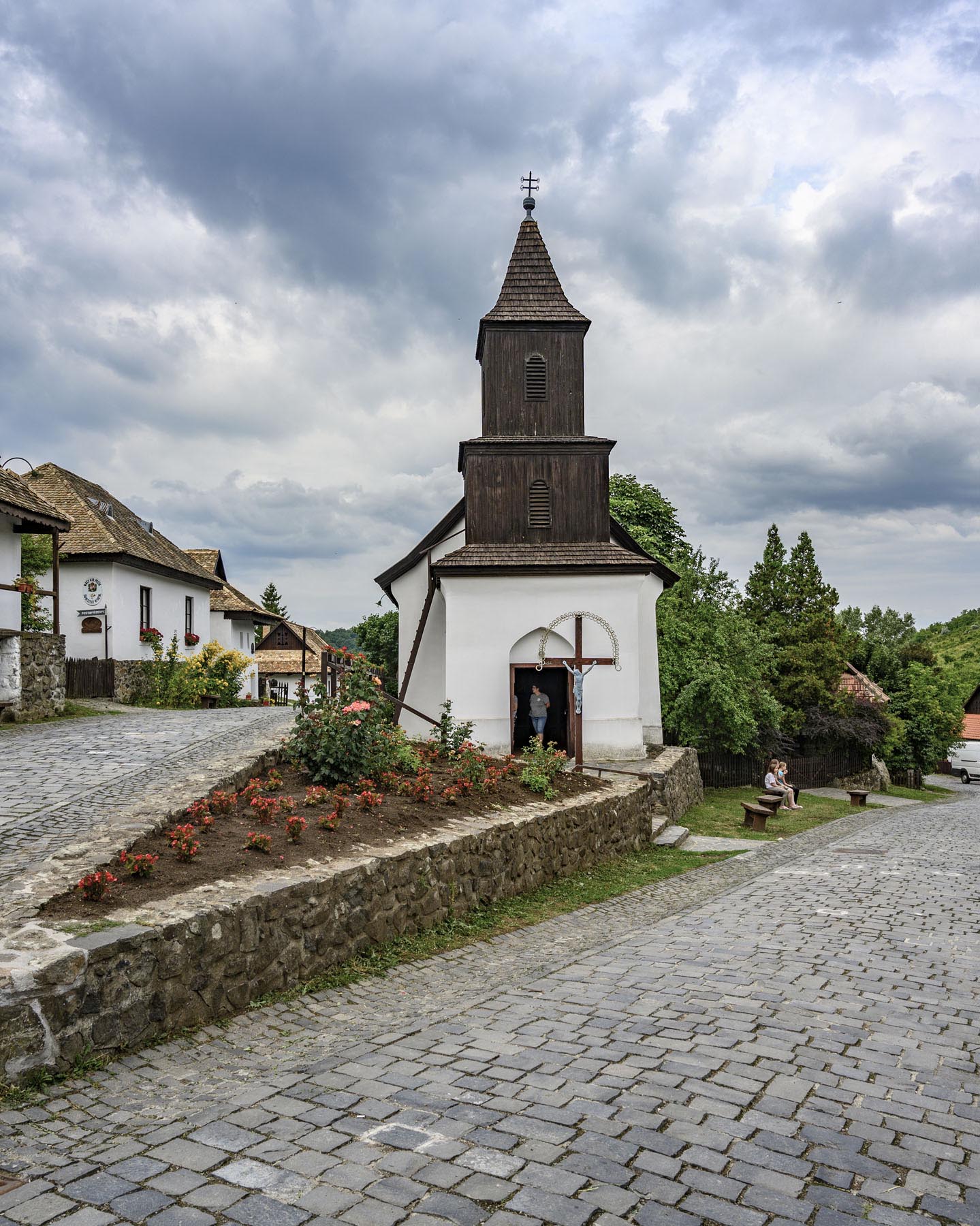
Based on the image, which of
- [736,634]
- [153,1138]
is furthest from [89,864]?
[736,634]

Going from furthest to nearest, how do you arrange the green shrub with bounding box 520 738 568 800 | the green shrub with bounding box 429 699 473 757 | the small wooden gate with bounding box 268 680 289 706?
the small wooden gate with bounding box 268 680 289 706
the green shrub with bounding box 429 699 473 757
the green shrub with bounding box 520 738 568 800

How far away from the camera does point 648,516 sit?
41812 mm

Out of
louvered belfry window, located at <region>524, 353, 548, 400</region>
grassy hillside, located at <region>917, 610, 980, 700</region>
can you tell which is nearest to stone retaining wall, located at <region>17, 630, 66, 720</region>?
louvered belfry window, located at <region>524, 353, 548, 400</region>

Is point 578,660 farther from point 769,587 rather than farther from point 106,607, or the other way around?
point 769,587

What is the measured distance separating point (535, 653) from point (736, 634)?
38.5ft

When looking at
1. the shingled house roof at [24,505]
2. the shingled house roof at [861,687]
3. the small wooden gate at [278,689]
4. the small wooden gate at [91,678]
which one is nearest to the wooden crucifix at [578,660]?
the shingled house roof at [24,505]

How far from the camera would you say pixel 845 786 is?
3744 cm

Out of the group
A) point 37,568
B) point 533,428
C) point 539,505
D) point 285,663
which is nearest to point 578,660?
point 539,505

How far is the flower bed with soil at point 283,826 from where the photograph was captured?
21.1ft

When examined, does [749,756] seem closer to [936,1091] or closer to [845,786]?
[845,786]

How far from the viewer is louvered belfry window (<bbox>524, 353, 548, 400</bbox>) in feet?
72.1

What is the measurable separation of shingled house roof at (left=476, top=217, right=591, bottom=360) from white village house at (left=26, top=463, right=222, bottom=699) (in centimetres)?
1258

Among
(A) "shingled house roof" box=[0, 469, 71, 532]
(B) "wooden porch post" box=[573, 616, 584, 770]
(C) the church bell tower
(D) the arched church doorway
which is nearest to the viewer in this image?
(B) "wooden porch post" box=[573, 616, 584, 770]

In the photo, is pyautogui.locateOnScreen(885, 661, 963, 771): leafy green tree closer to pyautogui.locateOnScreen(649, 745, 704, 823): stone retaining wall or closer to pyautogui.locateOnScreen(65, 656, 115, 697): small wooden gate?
pyautogui.locateOnScreen(649, 745, 704, 823): stone retaining wall
